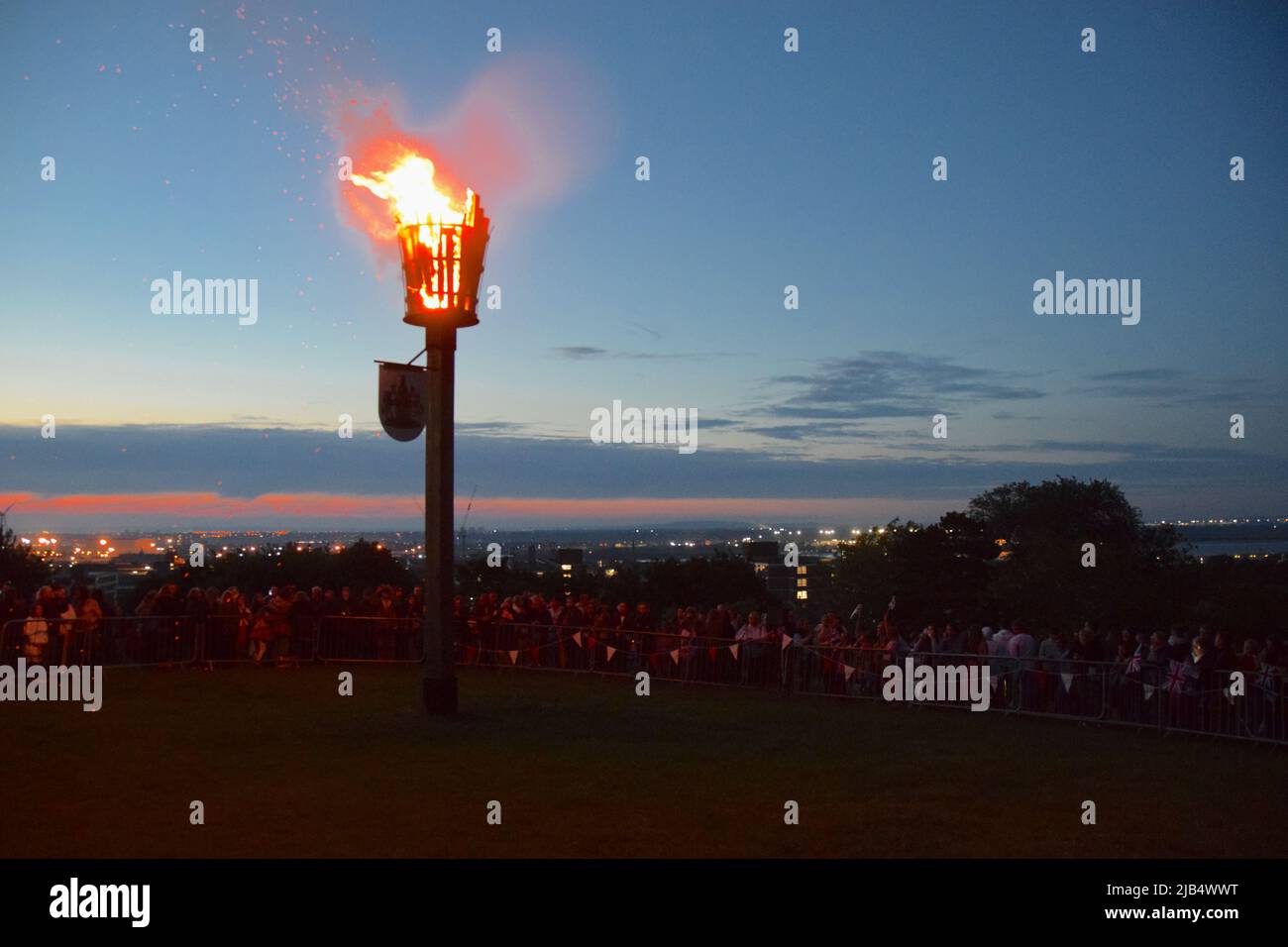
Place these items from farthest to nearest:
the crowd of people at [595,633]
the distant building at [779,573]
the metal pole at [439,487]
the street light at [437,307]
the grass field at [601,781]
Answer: the distant building at [779,573], the crowd of people at [595,633], the metal pole at [439,487], the street light at [437,307], the grass field at [601,781]

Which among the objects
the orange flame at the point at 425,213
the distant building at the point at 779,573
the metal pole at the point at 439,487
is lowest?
the distant building at the point at 779,573

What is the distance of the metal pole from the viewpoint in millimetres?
16750

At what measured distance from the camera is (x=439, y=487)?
16797mm

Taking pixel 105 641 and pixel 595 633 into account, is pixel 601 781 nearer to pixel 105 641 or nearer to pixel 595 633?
pixel 595 633

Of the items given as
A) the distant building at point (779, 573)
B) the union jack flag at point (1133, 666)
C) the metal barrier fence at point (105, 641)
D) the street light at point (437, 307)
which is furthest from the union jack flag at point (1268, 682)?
the distant building at point (779, 573)

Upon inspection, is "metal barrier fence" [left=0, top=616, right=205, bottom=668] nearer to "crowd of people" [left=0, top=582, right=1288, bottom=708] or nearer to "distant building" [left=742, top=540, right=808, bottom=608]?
"crowd of people" [left=0, top=582, right=1288, bottom=708]

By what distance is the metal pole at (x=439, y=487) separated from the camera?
1675cm

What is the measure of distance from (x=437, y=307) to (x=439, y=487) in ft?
8.85

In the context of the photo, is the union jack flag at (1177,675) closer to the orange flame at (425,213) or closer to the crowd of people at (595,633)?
the crowd of people at (595,633)

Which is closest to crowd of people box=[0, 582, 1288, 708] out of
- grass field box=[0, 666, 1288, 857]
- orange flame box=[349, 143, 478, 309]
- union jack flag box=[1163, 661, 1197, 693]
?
union jack flag box=[1163, 661, 1197, 693]

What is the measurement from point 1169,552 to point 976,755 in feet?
173

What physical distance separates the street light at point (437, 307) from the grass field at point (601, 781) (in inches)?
53.6
